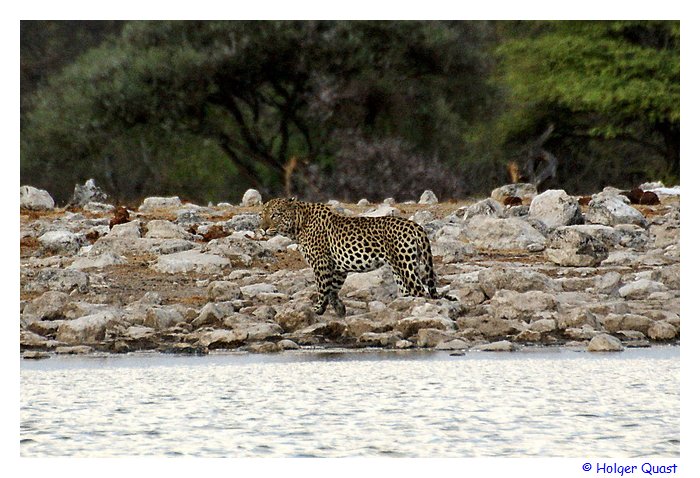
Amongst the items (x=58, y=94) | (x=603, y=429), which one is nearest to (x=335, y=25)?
(x=58, y=94)

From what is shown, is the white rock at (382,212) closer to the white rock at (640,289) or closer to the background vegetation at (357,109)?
the white rock at (640,289)

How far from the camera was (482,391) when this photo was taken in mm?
9602

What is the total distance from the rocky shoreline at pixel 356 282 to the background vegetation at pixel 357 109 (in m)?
5.56

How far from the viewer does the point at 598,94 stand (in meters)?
22.5

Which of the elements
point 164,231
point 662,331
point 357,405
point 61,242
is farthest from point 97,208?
point 357,405

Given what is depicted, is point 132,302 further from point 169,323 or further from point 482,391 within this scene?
point 482,391

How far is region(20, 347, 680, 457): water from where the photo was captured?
8422mm

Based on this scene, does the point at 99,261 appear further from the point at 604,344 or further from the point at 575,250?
the point at 604,344

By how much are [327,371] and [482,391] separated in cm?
123

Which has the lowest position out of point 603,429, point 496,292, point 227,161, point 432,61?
point 603,429

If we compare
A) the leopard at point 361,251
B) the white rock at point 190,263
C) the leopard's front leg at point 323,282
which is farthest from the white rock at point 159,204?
the leopard's front leg at point 323,282

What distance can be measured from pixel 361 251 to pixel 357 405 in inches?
98.8

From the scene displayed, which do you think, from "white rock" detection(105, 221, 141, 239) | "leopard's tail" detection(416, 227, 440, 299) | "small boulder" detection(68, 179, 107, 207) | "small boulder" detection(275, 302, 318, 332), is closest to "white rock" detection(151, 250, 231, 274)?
"white rock" detection(105, 221, 141, 239)

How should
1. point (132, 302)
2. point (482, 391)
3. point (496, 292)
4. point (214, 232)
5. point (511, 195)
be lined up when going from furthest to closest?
1. point (511, 195)
2. point (214, 232)
3. point (132, 302)
4. point (496, 292)
5. point (482, 391)
